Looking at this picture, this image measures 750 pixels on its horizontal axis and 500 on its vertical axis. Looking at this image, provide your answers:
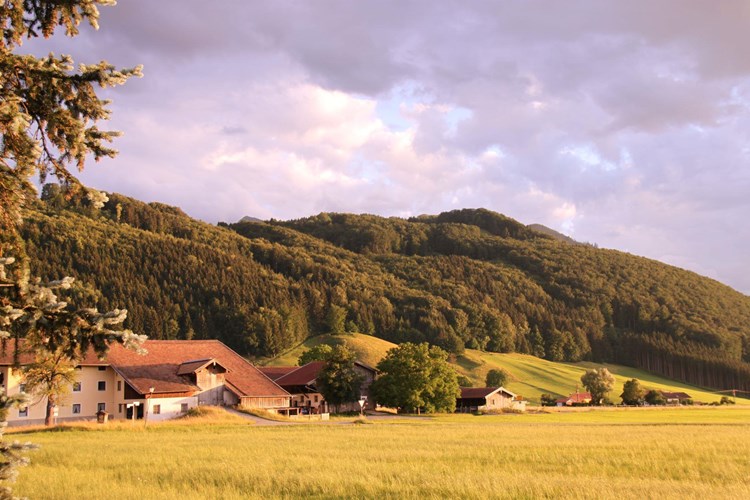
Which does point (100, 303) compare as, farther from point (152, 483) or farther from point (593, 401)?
point (152, 483)

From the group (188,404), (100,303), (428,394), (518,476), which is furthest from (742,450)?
(100,303)

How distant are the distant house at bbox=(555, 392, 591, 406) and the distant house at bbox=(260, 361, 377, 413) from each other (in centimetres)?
5568

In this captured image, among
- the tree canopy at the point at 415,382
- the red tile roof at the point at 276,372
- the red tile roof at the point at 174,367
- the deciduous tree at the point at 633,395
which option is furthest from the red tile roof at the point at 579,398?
the red tile roof at the point at 174,367

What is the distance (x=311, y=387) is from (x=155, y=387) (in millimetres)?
29320

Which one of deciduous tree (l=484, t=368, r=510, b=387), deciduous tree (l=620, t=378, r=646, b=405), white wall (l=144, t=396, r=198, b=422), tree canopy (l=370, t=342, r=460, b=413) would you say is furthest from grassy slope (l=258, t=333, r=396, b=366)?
white wall (l=144, t=396, r=198, b=422)

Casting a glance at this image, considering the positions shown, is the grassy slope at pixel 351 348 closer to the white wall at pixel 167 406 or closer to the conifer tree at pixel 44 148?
the white wall at pixel 167 406

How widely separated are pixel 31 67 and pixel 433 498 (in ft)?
46.9

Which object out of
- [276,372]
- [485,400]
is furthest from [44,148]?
[485,400]

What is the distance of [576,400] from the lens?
148 m

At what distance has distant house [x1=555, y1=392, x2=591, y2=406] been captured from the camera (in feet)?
463

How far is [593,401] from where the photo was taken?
476 feet

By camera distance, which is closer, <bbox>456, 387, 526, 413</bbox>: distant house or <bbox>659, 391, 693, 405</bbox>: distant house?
<bbox>456, 387, 526, 413</bbox>: distant house

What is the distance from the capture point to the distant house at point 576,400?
141000mm

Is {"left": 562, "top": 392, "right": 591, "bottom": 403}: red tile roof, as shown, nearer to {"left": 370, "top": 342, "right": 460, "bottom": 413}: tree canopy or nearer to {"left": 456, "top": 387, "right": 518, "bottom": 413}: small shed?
{"left": 456, "top": 387, "right": 518, "bottom": 413}: small shed
